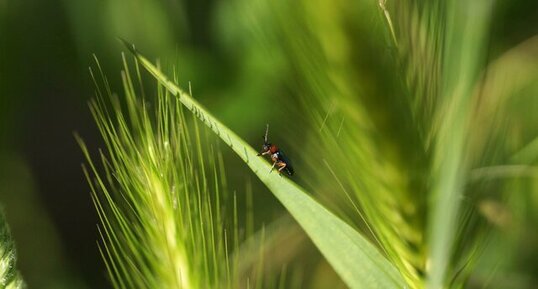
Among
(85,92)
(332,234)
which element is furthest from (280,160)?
(85,92)

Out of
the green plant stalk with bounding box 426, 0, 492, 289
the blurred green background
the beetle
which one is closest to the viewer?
the green plant stalk with bounding box 426, 0, 492, 289

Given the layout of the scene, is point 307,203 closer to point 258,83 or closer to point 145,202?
point 145,202

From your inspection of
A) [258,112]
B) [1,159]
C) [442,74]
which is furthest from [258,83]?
[442,74]

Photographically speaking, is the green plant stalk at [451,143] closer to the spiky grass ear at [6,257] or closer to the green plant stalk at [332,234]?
the green plant stalk at [332,234]

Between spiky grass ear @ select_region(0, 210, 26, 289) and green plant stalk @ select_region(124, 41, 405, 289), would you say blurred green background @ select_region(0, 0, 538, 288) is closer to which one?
green plant stalk @ select_region(124, 41, 405, 289)

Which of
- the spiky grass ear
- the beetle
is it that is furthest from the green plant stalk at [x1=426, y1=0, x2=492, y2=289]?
the spiky grass ear

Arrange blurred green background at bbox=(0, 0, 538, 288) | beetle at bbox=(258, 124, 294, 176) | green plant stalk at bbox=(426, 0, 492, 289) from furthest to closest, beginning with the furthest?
blurred green background at bbox=(0, 0, 538, 288) → beetle at bbox=(258, 124, 294, 176) → green plant stalk at bbox=(426, 0, 492, 289)
